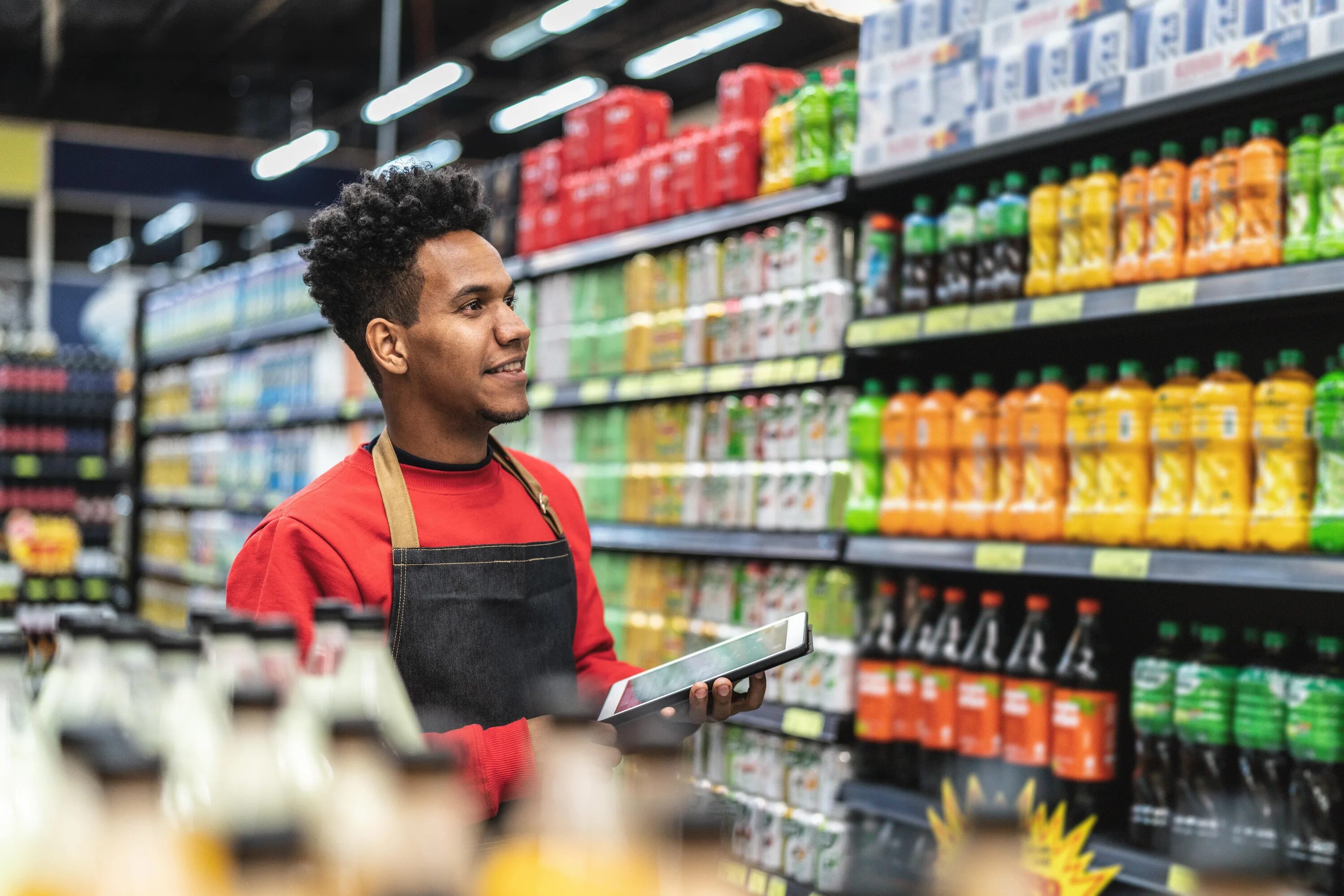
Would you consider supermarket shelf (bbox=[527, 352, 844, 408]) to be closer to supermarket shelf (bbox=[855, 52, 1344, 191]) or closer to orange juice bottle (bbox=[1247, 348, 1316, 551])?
supermarket shelf (bbox=[855, 52, 1344, 191])

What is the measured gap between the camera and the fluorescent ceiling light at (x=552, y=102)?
10.3 m

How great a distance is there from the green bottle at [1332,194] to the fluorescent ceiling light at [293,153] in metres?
10.4

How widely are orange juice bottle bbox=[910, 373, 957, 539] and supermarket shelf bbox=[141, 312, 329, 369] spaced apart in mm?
2973

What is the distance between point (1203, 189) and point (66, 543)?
6802 millimetres

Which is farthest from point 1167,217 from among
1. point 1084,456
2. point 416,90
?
point 416,90

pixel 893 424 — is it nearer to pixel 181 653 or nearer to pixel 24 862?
pixel 181 653

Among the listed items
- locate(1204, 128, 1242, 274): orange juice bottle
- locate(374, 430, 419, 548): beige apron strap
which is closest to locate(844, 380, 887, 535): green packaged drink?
locate(1204, 128, 1242, 274): orange juice bottle

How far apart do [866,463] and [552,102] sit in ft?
27.2

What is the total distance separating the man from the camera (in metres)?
1.75

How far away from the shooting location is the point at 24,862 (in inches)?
30.6

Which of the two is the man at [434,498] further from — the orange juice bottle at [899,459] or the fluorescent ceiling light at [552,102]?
the fluorescent ceiling light at [552,102]

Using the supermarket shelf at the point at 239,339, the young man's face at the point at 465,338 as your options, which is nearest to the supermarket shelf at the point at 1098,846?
the young man's face at the point at 465,338

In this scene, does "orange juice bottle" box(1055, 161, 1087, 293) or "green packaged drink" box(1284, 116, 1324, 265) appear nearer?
"green packaged drink" box(1284, 116, 1324, 265)

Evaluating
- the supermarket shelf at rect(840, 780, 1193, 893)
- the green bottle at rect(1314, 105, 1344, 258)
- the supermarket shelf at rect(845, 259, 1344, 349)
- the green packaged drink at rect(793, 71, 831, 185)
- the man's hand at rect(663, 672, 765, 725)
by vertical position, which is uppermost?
the green packaged drink at rect(793, 71, 831, 185)
